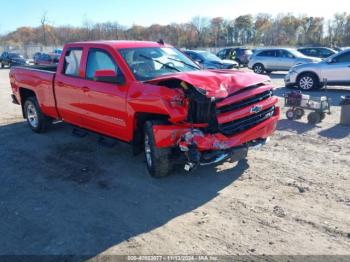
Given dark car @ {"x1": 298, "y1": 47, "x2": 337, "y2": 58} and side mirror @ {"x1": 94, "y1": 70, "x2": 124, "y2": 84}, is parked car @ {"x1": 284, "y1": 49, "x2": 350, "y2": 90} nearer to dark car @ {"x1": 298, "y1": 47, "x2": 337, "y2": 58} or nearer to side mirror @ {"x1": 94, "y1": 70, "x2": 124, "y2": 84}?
side mirror @ {"x1": 94, "y1": 70, "x2": 124, "y2": 84}

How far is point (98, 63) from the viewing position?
19.6ft

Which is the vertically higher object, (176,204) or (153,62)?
(153,62)

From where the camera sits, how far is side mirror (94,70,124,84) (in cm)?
519

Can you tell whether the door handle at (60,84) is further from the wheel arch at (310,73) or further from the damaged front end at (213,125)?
the wheel arch at (310,73)

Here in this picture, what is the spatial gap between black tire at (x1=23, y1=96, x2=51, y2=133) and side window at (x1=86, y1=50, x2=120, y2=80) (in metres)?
2.35

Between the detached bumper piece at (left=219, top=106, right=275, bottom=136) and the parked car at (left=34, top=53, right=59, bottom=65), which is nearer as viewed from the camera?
the detached bumper piece at (left=219, top=106, right=275, bottom=136)

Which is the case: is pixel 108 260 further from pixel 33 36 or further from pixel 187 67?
pixel 33 36

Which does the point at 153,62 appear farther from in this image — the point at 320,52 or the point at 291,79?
the point at 320,52

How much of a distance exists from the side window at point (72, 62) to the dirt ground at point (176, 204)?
146 cm

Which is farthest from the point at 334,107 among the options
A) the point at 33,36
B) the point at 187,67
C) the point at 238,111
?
the point at 33,36

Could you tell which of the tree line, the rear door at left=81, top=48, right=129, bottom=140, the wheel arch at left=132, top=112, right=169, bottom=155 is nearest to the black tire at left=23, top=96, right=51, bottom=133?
the rear door at left=81, top=48, right=129, bottom=140

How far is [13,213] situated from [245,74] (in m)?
3.63

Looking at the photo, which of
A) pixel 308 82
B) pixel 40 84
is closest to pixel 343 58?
Result: pixel 308 82

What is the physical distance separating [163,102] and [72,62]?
9.10 ft
